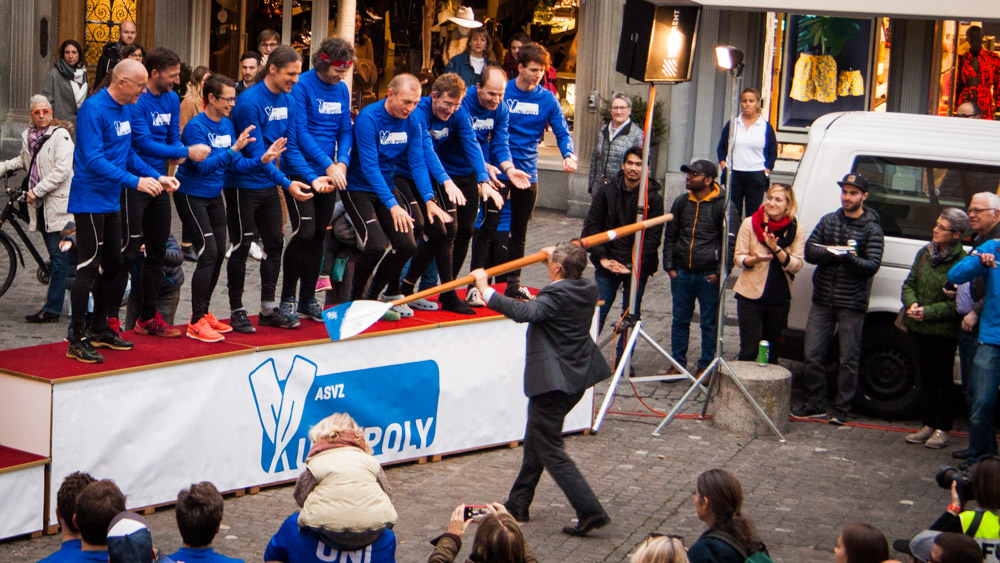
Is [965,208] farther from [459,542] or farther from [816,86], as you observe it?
[816,86]

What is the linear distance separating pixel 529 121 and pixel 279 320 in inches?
106

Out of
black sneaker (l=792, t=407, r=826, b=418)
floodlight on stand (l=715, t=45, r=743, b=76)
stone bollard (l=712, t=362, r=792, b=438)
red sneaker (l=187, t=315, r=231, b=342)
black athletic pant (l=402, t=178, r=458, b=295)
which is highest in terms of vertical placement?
floodlight on stand (l=715, t=45, r=743, b=76)

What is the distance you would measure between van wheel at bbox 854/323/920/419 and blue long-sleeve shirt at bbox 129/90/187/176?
17.9ft

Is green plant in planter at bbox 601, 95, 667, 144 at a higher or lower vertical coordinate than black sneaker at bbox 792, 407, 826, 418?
higher

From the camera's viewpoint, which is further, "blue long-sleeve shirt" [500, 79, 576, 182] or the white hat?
the white hat

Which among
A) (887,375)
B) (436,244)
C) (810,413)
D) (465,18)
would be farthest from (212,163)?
(465,18)

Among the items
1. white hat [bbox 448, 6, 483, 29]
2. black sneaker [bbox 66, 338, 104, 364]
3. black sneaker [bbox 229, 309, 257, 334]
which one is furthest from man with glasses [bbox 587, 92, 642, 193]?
black sneaker [bbox 66, 338, 104, 364]

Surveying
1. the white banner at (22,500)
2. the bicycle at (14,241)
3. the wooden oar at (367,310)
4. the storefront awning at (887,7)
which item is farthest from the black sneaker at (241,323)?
the storefront awning at (887,7)

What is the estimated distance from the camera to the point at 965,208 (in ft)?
32.3

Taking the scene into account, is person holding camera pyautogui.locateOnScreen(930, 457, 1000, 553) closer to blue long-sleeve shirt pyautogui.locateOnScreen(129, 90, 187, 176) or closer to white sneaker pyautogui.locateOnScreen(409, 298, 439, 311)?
white sneaker pyautogui.locateOnScreen(409, 298, 439, 311)

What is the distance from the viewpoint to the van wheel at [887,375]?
10062 mm

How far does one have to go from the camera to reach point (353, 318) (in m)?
7.72

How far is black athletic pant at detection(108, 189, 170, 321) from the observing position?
309 inches

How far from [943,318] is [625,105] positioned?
5088 mm
